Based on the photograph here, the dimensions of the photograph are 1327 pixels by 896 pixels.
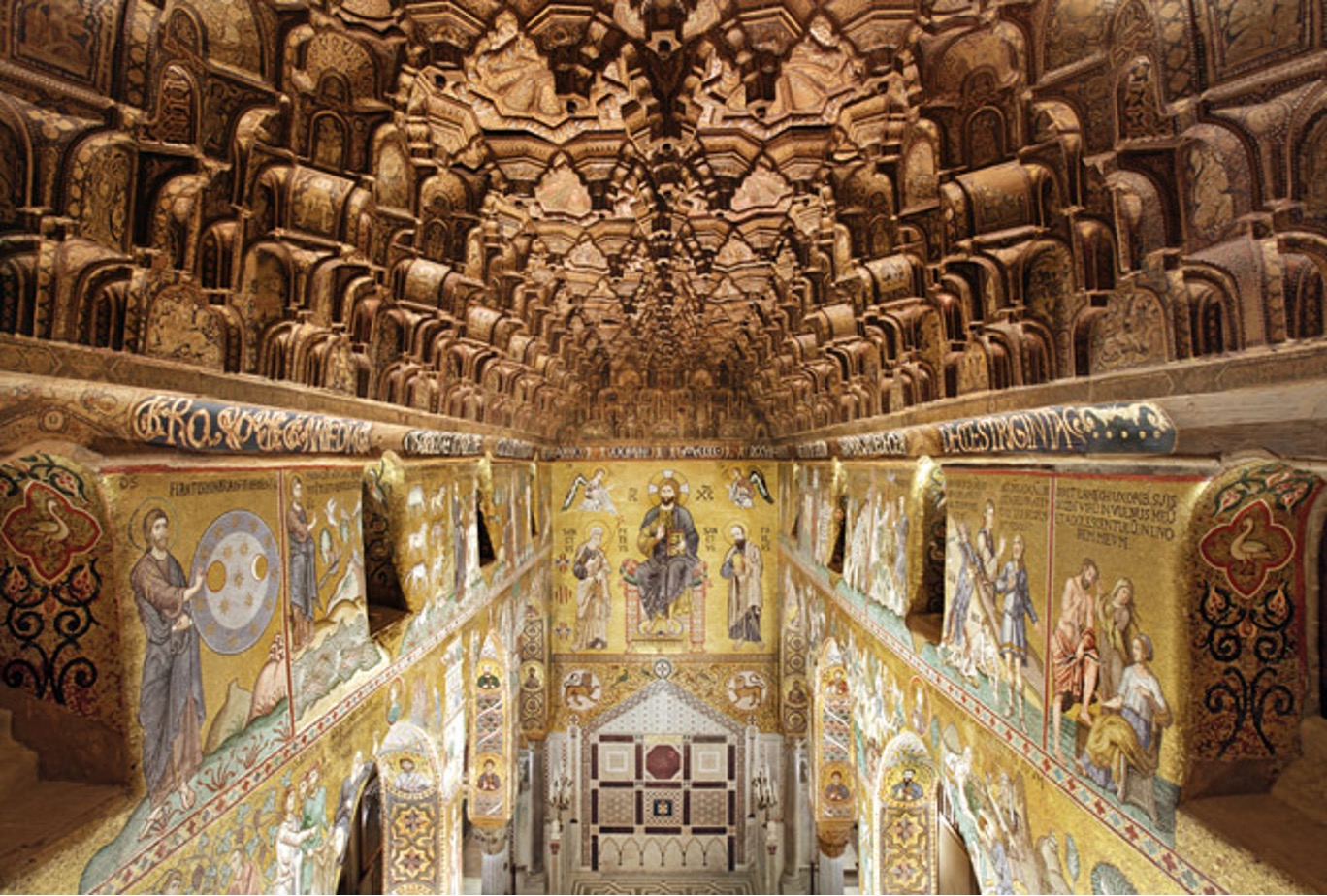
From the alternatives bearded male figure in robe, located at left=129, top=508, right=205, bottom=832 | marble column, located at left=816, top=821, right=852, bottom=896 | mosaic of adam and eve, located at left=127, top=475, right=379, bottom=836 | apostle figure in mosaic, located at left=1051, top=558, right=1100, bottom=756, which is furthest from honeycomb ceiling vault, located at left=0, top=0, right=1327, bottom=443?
marble column, located at left=816, top=821, right=852, bottom=896

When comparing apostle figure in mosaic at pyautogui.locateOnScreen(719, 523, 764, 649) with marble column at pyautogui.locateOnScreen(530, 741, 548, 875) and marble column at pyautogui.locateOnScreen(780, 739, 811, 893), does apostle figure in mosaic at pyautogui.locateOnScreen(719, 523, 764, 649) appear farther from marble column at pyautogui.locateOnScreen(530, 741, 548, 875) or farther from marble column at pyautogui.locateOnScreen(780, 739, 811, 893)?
marble column at pyautogui.locateOnScreen(530, 741, 548, 875)

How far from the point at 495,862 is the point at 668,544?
8.04m

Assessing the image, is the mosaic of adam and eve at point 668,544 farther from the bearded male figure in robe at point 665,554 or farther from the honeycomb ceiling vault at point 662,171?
the honeycomb ceiling vault at point 662,171

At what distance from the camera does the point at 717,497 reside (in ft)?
61.2

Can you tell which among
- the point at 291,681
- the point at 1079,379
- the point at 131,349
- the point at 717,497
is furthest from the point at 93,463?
the point at 717,497

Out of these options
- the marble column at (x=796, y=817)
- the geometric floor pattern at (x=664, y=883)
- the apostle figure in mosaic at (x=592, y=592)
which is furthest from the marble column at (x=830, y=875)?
the apostle figure in mosaic at (x=592, y=592)

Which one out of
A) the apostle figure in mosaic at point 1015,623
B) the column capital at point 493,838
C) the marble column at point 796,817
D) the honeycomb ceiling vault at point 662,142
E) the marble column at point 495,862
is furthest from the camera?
the marble column at point 796,817

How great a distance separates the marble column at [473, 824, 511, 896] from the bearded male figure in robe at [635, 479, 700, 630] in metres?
6.19

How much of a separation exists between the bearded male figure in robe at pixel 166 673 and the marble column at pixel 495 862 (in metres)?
12.1

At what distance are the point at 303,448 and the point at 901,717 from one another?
692cm

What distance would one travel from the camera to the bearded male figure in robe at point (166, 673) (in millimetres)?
3617

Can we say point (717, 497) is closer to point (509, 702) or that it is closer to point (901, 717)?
point (509, 702)

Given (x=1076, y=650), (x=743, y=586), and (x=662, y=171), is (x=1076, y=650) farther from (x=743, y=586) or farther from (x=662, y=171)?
(x=743, y=586)

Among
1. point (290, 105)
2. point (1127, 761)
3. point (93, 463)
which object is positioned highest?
point (290, 105)
